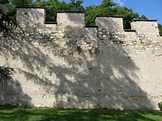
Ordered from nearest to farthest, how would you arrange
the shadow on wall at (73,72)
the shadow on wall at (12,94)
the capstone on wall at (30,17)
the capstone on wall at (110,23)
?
1. the shadow on wall at (12,94)
2. the shadow on wall at (73,72)
3. the capstone on wall at (30,17)
4. the capstone on wall at (110,23)

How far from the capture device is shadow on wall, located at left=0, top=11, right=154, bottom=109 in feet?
33.6

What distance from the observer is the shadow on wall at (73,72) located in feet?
33.6

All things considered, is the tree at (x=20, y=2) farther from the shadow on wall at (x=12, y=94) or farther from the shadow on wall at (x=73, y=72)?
the shadow on wall at (x=12, y=94)

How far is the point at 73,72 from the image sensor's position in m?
10.5

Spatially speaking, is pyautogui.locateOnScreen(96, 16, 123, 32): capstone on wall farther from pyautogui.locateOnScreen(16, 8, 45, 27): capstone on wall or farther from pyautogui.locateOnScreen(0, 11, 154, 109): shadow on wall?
pyautogui.locateOnScreen(16, 8, 45, 27): capstone on wall

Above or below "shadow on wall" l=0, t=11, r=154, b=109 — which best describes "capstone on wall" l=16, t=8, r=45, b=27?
above

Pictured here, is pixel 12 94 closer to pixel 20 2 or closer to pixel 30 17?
pixel 30 17

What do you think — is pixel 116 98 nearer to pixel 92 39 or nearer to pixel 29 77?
pixel 92 39

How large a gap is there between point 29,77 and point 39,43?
1498mm

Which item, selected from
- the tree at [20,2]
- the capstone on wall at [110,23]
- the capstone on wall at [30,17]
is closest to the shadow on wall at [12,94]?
the capstone on wall at [30,17]

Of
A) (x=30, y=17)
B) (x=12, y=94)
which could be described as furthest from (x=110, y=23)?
(x=12, y=94)

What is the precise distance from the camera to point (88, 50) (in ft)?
35.5

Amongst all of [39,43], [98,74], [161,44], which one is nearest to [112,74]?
[98,74]

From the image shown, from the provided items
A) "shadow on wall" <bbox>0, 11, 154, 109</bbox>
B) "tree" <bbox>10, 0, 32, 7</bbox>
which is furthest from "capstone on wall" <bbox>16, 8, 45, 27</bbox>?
"tree" <bbox>10, 0, 32, 7</bbox>
